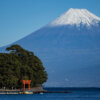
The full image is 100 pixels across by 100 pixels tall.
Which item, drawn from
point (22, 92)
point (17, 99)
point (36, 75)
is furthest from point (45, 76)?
point (17, 99)

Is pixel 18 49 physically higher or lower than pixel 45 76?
higher

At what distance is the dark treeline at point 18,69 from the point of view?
82.0 m

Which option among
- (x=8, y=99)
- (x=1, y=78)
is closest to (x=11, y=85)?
(x=1, y=78)

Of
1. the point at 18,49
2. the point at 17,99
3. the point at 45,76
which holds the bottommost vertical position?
the point at 17,99

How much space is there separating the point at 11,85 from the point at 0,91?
3567 mm

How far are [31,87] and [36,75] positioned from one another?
402 centimetres

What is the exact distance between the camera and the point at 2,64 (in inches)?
3248

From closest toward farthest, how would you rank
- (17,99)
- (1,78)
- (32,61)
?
(17,99), (1,78), (32,61)

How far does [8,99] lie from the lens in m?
68.0

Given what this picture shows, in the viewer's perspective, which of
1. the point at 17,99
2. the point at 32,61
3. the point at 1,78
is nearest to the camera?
the point at 17,99

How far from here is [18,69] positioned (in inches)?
3317

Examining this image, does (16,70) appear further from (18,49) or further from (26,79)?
(18,49)

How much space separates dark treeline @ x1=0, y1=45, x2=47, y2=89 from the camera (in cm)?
8200

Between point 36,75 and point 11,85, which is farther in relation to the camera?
point 36,75
